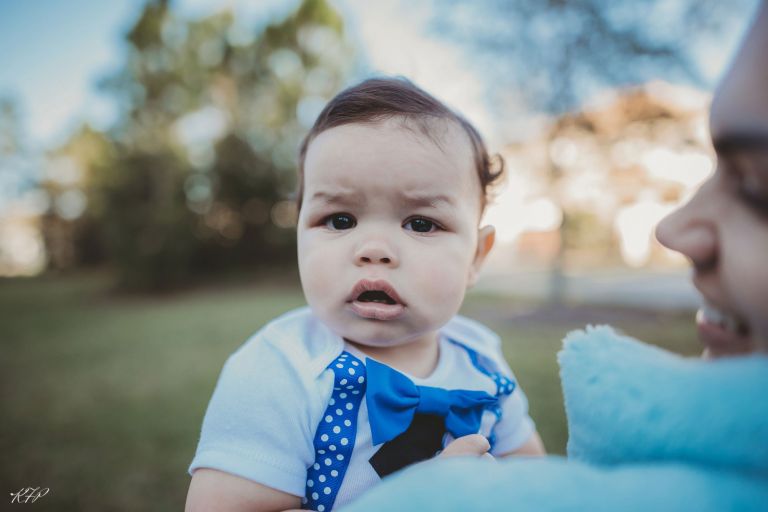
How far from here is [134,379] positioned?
511cm

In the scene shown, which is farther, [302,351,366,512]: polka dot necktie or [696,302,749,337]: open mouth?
[302,351,366,512]: polka dot necktie

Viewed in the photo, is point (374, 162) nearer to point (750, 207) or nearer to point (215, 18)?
point (750, 207)

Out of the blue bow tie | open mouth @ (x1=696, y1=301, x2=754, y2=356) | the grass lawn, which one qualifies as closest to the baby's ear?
the blue bow tie

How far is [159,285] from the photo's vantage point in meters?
13.2

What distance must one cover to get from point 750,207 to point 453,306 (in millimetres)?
621

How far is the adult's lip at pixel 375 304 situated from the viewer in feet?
3.36

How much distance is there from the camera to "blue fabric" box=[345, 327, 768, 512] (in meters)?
0.56

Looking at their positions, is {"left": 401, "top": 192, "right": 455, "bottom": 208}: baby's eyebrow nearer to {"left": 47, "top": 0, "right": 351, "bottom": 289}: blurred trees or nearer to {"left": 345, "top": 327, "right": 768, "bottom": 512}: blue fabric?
{"left": 345, "top": 327, "right": 768, "bottom": 512}: blue fabric

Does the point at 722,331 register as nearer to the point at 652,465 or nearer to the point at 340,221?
the point at 652,465

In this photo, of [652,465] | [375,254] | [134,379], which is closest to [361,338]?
[375,254]

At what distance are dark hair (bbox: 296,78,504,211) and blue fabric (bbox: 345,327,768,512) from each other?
0.72m

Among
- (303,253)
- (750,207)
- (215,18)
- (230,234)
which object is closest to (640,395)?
(750,207)

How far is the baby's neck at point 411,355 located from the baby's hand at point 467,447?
0.78 ft

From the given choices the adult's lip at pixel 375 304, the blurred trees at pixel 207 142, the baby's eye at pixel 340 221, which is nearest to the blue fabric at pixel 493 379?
the adult's lip at pixel 375 304
